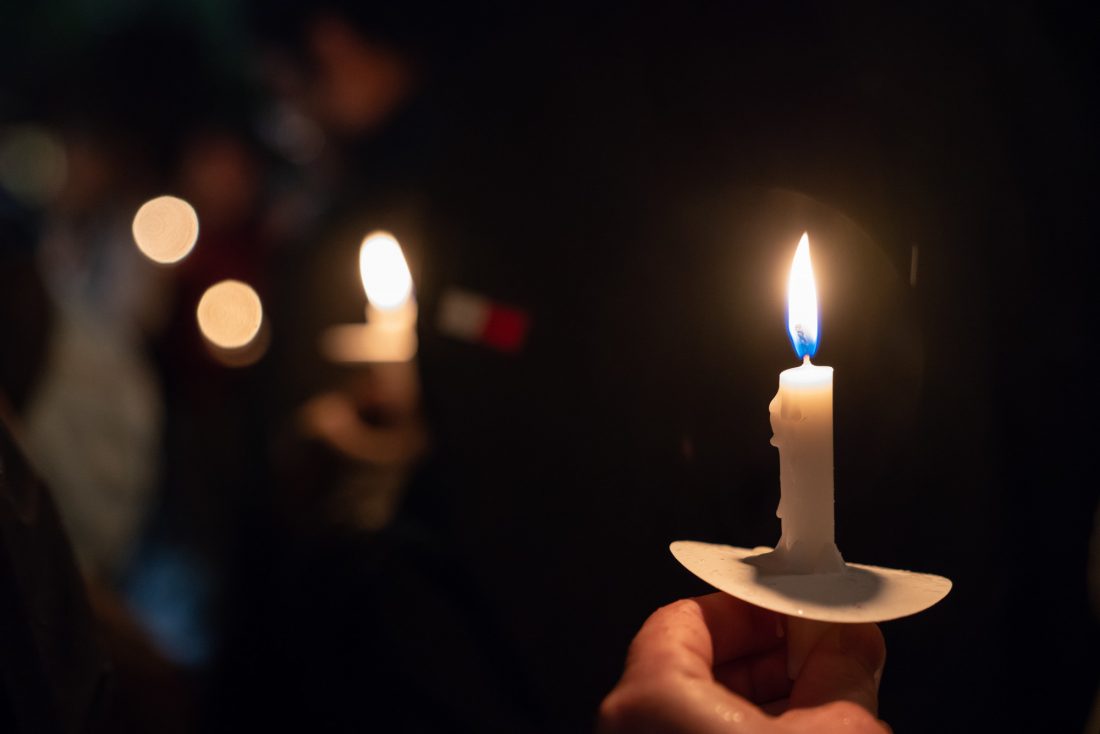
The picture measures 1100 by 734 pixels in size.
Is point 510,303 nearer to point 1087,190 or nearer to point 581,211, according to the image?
point 581,211

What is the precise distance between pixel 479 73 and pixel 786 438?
119 cm

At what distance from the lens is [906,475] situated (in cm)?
86

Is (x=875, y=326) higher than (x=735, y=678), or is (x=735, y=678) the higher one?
(x=875, y=326)

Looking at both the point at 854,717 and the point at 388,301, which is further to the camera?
the point at 388,301

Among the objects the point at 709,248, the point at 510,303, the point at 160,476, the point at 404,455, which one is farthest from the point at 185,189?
the point at 709,248

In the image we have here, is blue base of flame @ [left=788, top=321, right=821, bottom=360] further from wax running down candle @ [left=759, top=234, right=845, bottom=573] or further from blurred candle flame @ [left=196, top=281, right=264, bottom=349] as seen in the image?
blurred candle flame @ [left=196, top=281, right=264, bottom=349]

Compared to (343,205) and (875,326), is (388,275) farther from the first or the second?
(343,205)

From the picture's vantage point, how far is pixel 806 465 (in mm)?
526

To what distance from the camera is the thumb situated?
53cm

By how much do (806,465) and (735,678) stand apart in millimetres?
209

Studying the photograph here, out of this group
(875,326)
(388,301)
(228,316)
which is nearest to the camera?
(875,326)

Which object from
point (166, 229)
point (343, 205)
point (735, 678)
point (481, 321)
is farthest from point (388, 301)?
point (166, 229)

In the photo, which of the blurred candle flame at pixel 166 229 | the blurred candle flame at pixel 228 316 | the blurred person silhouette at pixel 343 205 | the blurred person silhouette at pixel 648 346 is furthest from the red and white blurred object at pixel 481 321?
the blurred candle flame at pixel 166 229

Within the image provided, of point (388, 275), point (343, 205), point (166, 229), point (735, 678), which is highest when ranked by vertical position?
point (343, 205)
